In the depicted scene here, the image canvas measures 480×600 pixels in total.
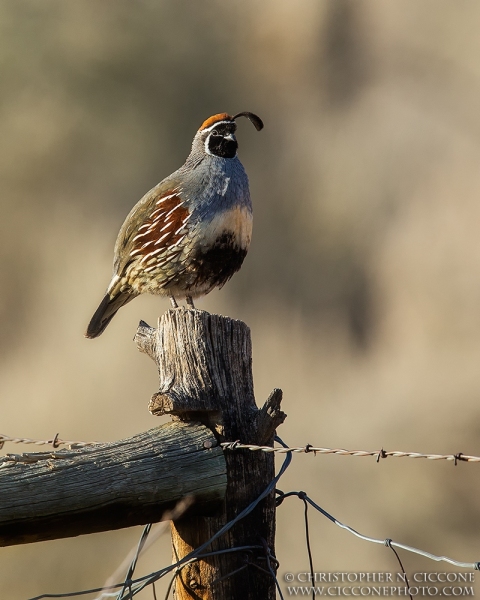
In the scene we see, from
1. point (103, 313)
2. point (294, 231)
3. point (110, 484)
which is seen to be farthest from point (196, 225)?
point (294, 231)

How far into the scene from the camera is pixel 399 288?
10.1 meters

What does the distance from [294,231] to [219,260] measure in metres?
6.83

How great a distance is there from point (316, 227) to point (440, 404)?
11.0ft

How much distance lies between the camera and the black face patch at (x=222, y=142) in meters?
4.58

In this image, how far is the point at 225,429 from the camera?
248cm

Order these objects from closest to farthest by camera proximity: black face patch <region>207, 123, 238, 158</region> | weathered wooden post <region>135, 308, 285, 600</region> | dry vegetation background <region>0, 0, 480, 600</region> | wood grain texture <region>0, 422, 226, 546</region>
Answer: wood grain texture <region>0, 422, 226, 546</region>, weathered wooden post <region>135, 308, 285, 600</region>, black face patch <region>207, 123, 238, 158</region>, dry vegetation background <region>0, 0, 480, 600</region>

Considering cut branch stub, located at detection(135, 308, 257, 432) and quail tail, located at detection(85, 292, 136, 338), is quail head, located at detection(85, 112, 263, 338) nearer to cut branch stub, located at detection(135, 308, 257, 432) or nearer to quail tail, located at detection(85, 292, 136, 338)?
quail tail, located at detection(85, 292, 136, 338)

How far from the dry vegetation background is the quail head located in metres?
3.52

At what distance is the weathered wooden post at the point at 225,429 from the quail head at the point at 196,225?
1685 mm

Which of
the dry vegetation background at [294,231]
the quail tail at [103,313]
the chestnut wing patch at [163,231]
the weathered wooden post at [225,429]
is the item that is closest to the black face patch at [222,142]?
the chestnut wing patch at [163,231]

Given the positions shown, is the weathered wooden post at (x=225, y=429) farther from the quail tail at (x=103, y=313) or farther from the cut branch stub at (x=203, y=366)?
the quail tail at (x=103, y=313)

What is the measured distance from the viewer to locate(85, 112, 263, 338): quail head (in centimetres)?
432

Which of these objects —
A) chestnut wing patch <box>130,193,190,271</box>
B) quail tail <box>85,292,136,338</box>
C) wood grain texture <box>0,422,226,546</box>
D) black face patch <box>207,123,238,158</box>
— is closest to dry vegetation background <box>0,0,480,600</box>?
quail tail <box>85,292,136,338</box>

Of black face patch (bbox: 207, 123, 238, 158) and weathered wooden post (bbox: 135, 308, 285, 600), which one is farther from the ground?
black face patch (bbox: 207, 123, 238, 158)
